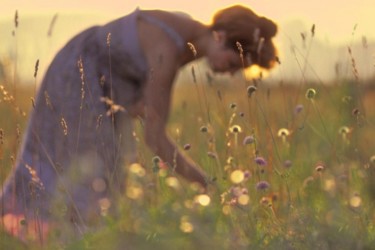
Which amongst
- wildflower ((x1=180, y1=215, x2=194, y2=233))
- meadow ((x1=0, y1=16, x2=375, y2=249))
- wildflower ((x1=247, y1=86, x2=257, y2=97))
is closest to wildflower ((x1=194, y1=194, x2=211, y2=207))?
meadow ((x1=0, y1=16, x2=375, y2=249))

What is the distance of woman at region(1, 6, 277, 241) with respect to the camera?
13.9ft

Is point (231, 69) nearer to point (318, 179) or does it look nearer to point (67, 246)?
point (318, 179)

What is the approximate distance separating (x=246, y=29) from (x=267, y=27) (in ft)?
0.64

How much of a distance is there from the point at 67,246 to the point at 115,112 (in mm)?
1503

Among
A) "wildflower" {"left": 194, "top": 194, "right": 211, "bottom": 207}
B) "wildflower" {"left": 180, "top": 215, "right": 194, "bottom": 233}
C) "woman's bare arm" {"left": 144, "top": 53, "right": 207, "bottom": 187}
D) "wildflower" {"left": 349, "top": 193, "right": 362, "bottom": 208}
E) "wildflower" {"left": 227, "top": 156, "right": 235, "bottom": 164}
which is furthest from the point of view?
"woman's bare arm" {"left": 144, "top": 53, "right": 207, "bottom": 187}

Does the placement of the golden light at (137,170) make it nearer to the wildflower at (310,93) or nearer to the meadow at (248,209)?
the meadow at (248,209)

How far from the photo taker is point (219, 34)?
4.61m

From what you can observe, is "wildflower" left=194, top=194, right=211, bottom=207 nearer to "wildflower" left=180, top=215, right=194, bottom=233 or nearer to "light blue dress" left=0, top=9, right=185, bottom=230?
"wildflower" left=180, top=215, right=194, bottom=233

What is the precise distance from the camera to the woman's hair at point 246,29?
4.68m

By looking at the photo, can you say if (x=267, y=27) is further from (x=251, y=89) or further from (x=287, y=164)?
(x=287, y=164)

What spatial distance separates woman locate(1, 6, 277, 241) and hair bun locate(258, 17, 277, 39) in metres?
0.13

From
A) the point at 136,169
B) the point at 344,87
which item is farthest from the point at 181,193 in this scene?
the point at 344,87

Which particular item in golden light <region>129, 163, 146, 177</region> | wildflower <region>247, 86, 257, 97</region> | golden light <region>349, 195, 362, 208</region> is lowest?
golden light <region>129, 163, 146, 177</region>

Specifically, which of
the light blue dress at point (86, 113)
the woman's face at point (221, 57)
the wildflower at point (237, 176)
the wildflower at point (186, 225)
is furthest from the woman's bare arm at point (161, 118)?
the wildflower at point (186, 225)
